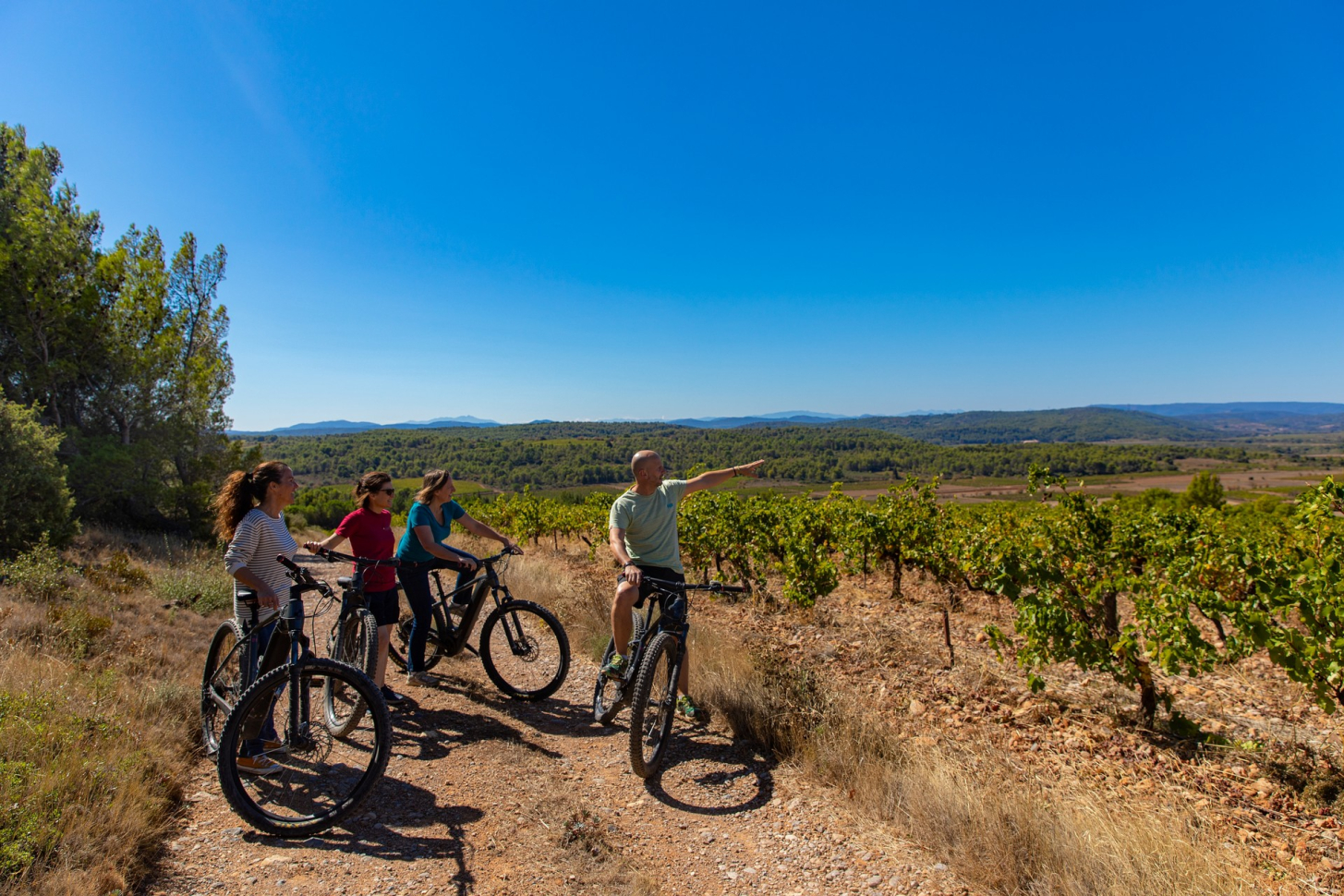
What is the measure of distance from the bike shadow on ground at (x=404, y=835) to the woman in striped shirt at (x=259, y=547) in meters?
0.52

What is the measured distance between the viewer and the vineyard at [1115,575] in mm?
3809

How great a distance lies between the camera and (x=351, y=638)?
4.35 m

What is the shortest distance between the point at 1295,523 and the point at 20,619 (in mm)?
9747

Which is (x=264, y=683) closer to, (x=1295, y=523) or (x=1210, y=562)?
(x=1295, y=523)

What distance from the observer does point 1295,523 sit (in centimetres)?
402

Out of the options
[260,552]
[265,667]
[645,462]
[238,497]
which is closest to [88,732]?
[265,667]

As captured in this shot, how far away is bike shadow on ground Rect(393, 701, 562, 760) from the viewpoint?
3943 mm

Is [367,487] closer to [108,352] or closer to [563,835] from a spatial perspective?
[563,835]

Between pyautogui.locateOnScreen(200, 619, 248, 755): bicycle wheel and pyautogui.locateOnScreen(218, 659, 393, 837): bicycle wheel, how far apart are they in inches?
17.4

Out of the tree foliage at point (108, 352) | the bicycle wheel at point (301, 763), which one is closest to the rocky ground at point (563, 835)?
the bicycle wheel at point (301, 763)

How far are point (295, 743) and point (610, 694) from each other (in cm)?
192

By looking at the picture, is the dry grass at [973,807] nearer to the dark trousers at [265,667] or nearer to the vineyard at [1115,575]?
the vineyard at [1115,575]

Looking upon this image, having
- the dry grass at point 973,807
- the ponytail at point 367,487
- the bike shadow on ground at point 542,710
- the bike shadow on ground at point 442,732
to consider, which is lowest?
the bike shadow on ground at point 542,710

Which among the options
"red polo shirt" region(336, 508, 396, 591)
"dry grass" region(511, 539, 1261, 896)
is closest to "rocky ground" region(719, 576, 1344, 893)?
"dry grass" region(511, 539, 1261, 896)
